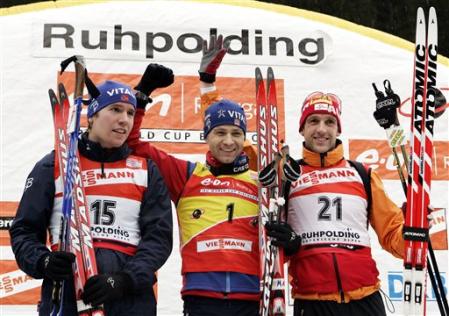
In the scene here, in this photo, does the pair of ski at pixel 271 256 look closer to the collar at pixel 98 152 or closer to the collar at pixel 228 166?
the collar at pixel 228 166

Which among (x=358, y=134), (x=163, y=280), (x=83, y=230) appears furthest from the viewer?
(x=358, y=134)

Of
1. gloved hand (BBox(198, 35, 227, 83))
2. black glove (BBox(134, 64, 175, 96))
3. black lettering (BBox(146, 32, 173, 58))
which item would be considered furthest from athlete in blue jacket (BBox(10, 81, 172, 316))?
black lettering (BBox(146, 32, 173, 58))

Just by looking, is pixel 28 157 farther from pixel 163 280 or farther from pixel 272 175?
pixel 272 175

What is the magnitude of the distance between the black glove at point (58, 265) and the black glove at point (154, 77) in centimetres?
121

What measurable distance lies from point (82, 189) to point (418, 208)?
1.59 metres

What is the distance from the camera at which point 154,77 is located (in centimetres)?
372

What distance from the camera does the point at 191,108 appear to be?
19.6 feet

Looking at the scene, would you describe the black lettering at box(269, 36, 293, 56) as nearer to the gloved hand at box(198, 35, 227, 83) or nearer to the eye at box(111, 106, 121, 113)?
the gloved hand at box(198, 35, 227, 83)

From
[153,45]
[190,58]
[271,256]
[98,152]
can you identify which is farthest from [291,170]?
[153,45]

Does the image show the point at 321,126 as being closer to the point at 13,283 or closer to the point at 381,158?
the point at 381,158

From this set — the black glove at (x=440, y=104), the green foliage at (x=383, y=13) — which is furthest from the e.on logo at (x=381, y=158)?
the green foliage at (x=383, y=13)

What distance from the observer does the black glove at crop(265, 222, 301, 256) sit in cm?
320

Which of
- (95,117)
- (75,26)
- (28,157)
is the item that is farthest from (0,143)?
(95,117)

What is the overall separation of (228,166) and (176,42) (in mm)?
2845
